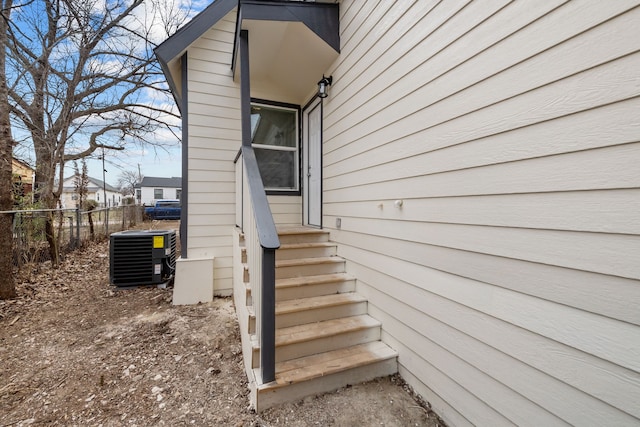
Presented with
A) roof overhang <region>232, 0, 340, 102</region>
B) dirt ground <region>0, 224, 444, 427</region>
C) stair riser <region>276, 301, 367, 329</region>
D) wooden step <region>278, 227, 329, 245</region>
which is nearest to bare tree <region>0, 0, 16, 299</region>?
dirt ground <region>0, 224, 444, 427</region>

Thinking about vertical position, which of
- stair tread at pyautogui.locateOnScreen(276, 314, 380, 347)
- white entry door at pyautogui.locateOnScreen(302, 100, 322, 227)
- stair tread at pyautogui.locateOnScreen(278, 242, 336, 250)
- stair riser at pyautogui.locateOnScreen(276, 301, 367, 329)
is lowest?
stair tread at pyautogui.locateOnScreen(276, 314, 380, 347)

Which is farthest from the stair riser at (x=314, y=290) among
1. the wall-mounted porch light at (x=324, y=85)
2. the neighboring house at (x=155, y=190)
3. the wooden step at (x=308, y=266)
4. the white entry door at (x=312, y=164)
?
the neighboring house at (x=155, y=190)

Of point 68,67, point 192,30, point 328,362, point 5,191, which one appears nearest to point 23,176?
point 68,67

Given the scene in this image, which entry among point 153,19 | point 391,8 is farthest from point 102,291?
point 153,19

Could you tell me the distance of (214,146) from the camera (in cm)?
405

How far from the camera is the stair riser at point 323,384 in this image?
1866mm

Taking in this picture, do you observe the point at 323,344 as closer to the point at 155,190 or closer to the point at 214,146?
the point at 214,146

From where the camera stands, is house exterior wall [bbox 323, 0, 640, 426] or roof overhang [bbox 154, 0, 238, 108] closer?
house exterior wall [bbox 323, 0, 640, 426]

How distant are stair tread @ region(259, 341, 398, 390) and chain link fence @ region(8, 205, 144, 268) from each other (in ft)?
15.3

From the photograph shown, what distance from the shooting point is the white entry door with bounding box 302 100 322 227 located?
3.86 m

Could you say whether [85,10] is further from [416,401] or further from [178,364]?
[416,401]

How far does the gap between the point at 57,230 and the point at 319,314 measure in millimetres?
6204

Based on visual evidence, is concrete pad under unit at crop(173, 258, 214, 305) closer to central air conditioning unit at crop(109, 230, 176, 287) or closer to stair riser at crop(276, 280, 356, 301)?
central air conditioning unit at crop(109, 230, 176, 287)

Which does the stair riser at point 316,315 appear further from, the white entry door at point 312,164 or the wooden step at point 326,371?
the white entry door at point 312,164
